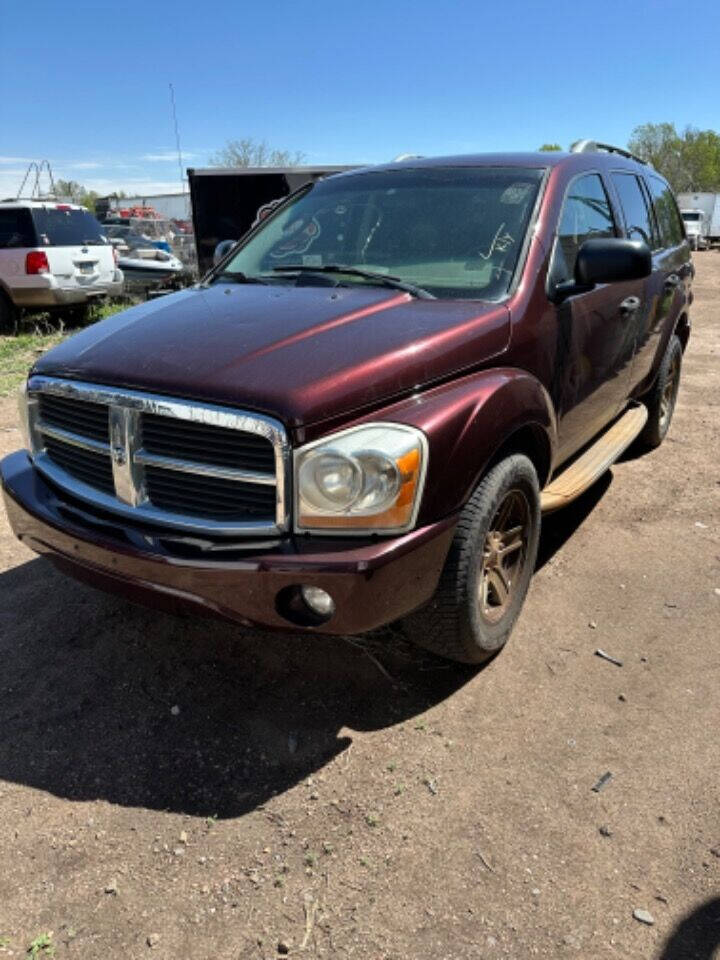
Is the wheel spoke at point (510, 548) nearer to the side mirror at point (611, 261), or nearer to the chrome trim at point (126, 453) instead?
the side mirror at point (611, 261)

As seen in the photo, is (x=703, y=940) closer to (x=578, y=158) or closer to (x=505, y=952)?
(x=505, y=952)

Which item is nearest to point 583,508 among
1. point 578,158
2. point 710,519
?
point 710,519

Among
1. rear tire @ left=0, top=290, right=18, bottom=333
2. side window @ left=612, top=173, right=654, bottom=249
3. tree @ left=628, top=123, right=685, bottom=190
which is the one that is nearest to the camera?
side window @ left=612, top=173, right=654, bottom=249

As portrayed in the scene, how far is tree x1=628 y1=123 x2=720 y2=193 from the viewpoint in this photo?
253 ft

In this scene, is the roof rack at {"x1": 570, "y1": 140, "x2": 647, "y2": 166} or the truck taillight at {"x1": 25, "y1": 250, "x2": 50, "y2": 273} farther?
the truck taillight at {"x1": 25, "y1": 250, "x2": 50, "y2": 273}

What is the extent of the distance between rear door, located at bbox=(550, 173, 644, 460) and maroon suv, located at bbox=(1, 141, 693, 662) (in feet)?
0.06

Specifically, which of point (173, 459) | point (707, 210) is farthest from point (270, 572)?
point (707, 210)

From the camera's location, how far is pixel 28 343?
399 inches

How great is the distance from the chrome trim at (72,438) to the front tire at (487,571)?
4.00 ft

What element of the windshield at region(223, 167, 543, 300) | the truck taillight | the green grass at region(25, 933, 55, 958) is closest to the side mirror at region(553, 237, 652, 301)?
the windshield at region(223, 167, 543, 300)

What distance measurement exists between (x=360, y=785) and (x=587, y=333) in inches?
88.4

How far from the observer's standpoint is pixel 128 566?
2422 millimetres

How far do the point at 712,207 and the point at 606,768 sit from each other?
4928 centimetres

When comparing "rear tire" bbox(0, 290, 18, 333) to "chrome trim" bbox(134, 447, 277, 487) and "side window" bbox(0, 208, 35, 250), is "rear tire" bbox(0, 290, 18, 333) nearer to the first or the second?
"side window" bbox(0, 208, 35, 250)
